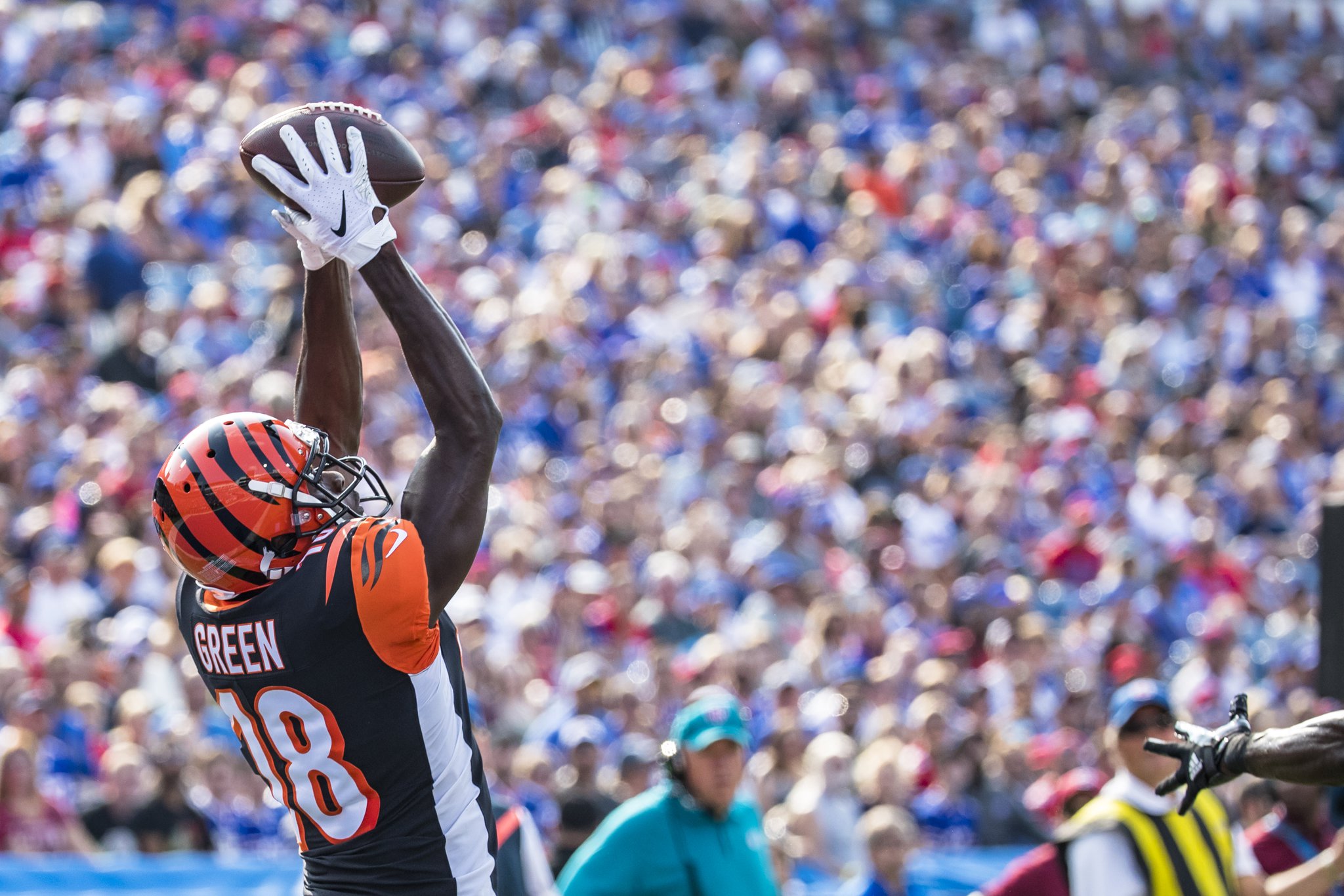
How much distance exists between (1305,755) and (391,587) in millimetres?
2036

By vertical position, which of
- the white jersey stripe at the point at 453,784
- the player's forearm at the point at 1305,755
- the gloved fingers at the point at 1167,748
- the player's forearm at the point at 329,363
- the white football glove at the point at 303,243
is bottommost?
the player's forearm at the point at 1305,755

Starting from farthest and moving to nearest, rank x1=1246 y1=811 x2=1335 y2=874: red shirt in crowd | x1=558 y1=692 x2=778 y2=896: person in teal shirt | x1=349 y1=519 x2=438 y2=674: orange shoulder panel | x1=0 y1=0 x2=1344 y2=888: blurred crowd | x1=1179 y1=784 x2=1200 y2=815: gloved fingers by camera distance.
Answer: x1=0 y1=0 x2=1344 y2=888: blurred crowd, x1=1246 y1=811 x2=1335 y2=874: red shirt in crowd, x1=558 y1=692 x2=778 y2=896: person in teal shirt, x1=1179 y1=784 x2=1200 y2=815: gloved fingers, x1=349 y1=519 x2=438 y2=674: orange shoulder panel

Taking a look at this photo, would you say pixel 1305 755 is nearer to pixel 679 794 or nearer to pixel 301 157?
pixel 679 794

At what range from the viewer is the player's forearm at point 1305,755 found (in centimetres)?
399

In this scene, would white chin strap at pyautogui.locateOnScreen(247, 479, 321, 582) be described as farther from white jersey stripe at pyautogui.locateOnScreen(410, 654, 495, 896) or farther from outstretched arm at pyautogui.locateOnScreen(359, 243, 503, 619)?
white jersey stripe at pyautogui.locateOnScreen(410, 654, 495, 896)

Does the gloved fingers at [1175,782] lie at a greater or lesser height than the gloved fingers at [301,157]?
lesser

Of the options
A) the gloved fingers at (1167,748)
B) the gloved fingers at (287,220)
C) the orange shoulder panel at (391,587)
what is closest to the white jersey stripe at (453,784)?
the orange shoulder panel at (391,587)

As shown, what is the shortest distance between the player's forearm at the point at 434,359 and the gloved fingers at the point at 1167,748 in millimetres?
1571

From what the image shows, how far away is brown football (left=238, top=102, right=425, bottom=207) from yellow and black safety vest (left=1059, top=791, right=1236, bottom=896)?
3.25m

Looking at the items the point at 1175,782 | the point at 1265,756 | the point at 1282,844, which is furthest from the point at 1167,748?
the point at 1282,844

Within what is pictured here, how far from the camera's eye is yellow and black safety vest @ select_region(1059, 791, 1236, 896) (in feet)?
18.9

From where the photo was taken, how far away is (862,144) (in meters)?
17.4

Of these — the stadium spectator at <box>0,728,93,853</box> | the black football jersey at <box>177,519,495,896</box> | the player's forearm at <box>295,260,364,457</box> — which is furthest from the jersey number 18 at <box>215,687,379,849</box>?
the stadium spectator at <box>0,728,93,853</box>

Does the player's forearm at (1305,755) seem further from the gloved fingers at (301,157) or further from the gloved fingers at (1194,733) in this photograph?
the gloved fingers at (301,157)
